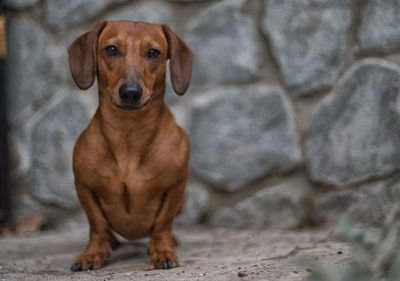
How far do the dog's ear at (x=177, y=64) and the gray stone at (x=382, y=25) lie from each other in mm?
1115

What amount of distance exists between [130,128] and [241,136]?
1095mm

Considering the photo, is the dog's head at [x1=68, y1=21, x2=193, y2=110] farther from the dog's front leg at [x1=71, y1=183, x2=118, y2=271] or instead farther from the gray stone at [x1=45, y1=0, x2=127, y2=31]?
the gray stone at [x1=45, y1=0, x2=127, y2=31]

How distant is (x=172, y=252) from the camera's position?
3.15 meters

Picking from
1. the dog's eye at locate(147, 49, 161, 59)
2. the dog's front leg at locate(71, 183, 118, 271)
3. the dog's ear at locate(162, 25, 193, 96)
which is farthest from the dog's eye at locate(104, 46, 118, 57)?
the dog's front leg at locate(71, 183, 118, 271)

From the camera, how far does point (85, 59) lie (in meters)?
3.15

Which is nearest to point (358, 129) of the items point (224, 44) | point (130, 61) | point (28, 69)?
point (224, 44)

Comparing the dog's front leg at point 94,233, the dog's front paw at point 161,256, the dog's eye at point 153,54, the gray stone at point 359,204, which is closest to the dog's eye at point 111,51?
the dog's eye at point 153,54

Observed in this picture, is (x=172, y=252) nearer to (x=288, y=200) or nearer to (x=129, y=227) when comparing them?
(x=129, y=227)

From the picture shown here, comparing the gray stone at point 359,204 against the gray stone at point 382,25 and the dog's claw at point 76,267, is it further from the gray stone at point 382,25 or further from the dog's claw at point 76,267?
the dog's claw at point 76,267

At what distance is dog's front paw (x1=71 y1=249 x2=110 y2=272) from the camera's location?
3.10m

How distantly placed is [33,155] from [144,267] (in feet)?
4.43

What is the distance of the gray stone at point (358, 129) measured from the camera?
3.93 metres

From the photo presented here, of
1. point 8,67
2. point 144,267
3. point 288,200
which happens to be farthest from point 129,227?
point 8,67

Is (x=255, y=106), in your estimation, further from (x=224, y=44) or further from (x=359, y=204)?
(x=359, y=204)
